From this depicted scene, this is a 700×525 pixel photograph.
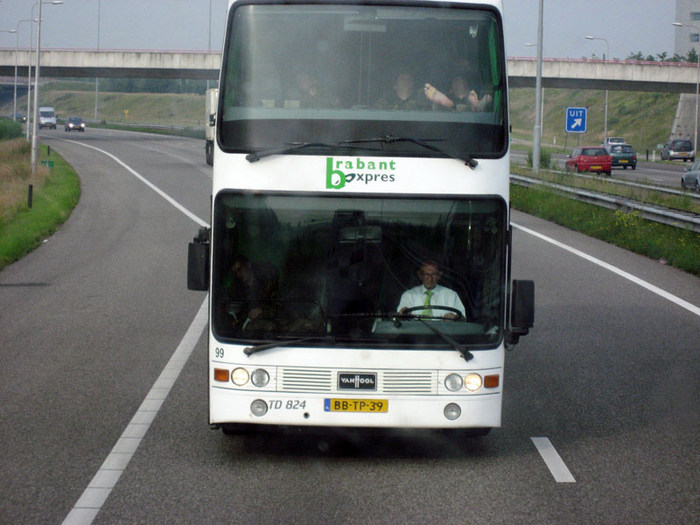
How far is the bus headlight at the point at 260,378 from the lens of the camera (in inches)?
301

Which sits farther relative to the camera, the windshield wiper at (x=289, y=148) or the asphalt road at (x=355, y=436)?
the windshield wiper at (x=289, y=148)

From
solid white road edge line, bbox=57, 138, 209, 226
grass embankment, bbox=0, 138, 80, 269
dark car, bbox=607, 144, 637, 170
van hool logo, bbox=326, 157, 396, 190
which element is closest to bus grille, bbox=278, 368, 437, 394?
van hool logo, bbox=326, 157, 396, 190

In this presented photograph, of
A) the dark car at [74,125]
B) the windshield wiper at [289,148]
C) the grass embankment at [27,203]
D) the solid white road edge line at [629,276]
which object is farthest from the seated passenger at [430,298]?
the dark car at [74,125]

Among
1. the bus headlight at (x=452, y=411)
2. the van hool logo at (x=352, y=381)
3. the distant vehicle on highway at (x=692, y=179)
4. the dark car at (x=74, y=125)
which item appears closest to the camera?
the van hool logo at (x=352, y=381)

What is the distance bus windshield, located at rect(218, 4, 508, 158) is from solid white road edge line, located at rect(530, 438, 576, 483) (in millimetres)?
2262

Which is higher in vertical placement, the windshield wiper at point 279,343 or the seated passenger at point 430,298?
the seated passenger at point 430,298

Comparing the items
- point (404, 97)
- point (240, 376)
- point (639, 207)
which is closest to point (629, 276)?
point (639, 207)

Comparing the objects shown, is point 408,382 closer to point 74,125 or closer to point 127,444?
point 127,444

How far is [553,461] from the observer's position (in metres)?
8.02

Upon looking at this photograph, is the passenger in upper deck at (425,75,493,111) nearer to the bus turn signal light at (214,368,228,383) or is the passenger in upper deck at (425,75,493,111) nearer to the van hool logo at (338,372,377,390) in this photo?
the van hool logo at (338,372,377,390)

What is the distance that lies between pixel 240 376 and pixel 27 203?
26.4 m

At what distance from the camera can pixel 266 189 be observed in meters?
7.70

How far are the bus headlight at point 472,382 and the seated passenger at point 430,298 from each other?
427 mm

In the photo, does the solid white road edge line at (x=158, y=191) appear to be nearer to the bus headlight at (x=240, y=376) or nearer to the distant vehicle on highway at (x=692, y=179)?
the distant vehicle on highway at (x=692, y=179)
